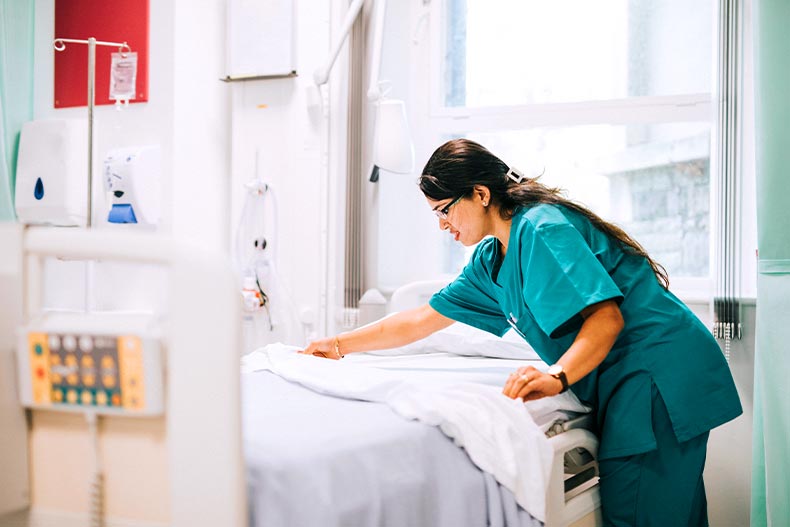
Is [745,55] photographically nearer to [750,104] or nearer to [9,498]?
[750,104]

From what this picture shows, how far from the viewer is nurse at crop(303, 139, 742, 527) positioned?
1536 millimetres

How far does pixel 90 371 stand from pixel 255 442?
0.27m

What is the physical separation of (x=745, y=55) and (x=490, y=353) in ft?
3.96

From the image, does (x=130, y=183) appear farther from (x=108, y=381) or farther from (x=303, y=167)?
(x=108, y=381)

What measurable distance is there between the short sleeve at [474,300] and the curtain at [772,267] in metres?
0.70

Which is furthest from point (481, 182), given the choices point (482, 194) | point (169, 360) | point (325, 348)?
point (169, 360)

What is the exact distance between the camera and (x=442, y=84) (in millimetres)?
3105

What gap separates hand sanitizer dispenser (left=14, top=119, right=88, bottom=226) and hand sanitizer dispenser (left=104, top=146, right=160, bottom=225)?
11 centimetres

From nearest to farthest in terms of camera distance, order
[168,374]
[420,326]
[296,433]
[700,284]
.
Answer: [168,374] < [296,433] < [420,326] < [700,284]

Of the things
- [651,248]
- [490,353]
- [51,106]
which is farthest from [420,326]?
[51,106]

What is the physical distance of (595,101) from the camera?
9.30 ft

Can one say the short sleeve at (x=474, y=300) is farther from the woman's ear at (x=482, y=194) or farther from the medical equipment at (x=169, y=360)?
the medical equipment at (x=169, y=360)

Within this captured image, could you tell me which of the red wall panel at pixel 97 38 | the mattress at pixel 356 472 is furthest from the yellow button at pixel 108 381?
the red wall panel at pixel 97 38

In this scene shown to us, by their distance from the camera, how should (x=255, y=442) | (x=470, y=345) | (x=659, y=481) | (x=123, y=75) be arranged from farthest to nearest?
(x=123, y=75) → (x=470, y=345) → (x=659, y=481) → (x=255, y=442)
